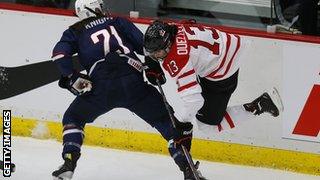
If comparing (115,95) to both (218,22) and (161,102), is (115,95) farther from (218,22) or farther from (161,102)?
(218,22)

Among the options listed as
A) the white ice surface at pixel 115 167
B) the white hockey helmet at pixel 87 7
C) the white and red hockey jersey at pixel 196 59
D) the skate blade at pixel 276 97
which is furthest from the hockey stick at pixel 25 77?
the skate blade at pixel 276 97

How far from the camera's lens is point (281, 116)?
415 cm

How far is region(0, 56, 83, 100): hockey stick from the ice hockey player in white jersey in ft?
3.30

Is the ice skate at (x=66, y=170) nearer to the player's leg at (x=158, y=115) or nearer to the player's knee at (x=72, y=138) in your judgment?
the player's knee at (x=72, y=138)

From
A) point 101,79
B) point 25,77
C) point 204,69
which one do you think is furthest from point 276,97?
point 25,77

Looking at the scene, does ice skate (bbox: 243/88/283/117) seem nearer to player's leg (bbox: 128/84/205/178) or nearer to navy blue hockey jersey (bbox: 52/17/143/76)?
player's leg (bbox: 128/84/205/178)

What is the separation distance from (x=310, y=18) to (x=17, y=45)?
6.20 ft

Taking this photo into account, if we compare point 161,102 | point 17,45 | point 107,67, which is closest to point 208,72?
point 161,102

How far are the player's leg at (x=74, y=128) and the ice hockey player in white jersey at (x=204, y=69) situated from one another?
37 centimetres

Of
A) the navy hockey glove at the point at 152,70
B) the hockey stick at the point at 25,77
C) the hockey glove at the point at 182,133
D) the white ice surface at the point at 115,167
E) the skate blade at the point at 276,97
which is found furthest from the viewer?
the hockey stick at the point at 25,77

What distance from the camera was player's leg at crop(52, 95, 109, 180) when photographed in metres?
3.46

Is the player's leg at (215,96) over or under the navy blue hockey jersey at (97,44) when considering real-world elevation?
under

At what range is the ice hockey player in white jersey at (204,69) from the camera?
3215 millimetres

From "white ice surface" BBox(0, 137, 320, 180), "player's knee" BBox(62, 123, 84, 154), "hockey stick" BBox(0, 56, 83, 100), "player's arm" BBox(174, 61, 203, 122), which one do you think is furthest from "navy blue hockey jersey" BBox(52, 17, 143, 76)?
"hockey stick" BBox(0, 56, 83, 100)
